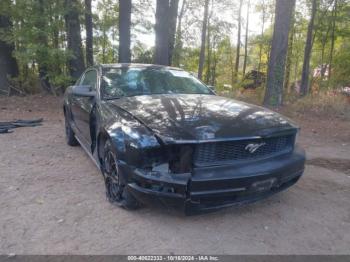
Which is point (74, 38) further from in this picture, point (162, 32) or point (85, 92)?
point (85, 92)

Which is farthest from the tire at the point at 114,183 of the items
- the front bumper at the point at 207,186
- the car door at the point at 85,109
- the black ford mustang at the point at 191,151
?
the car door at the point at 85,109

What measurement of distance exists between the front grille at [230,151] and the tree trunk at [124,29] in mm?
7972

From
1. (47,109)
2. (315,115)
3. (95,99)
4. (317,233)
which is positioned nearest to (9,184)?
(95,99)

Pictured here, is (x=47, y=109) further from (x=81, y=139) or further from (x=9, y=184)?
(x=9, y=184)

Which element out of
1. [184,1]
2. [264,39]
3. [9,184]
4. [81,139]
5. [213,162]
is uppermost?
[184,1]

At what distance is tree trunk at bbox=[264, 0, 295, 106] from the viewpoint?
891 centimetres

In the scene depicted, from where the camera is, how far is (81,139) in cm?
486

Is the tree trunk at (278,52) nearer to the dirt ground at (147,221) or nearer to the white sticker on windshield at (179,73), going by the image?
the dirt ground at (147,221)

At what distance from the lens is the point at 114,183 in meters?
3.35

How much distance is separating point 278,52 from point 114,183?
759 cm

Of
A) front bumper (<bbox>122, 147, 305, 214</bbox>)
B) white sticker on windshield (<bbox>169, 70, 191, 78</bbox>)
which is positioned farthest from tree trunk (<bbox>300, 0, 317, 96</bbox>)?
front bumper (<bbox>122, 147, 305, 214</bbox>)

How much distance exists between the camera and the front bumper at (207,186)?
8.76 feet

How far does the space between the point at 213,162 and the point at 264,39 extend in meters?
20.9

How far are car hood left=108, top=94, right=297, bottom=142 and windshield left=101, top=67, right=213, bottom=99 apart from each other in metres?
0.25
